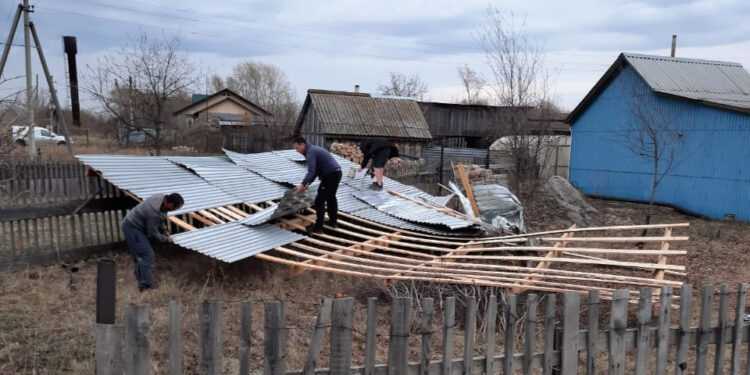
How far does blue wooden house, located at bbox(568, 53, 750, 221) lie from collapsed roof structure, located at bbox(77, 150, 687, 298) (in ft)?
20.4

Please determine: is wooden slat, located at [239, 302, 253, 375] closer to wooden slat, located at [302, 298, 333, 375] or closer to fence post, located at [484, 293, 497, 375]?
wooden slat, located at [302, 298, 333, 375]

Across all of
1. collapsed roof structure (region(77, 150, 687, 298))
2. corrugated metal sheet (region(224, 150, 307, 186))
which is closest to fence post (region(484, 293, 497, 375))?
collapsed roof structure (region(77, 150, 687, 298))

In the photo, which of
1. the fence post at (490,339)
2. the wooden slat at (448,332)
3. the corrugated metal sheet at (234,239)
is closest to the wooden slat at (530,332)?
the fence post at (490,339)

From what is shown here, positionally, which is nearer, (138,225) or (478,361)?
(478,361)

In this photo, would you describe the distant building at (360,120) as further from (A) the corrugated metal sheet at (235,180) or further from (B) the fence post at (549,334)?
(B) the fence post at (549,334)

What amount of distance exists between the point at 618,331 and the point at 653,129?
13.1m

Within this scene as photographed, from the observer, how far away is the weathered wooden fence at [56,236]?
22.9ft

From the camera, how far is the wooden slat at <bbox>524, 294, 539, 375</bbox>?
9.61 ft

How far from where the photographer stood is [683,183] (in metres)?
15.9

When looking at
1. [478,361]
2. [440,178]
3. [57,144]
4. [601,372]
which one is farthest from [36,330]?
[57,144]

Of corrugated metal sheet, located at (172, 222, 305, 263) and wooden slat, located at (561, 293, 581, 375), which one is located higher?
wooden slat, located at (561, 293, 581, 375)

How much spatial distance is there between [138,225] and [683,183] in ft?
49.4

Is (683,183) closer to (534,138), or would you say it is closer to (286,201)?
(534,138)

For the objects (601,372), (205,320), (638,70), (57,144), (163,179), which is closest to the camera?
(205,320)
